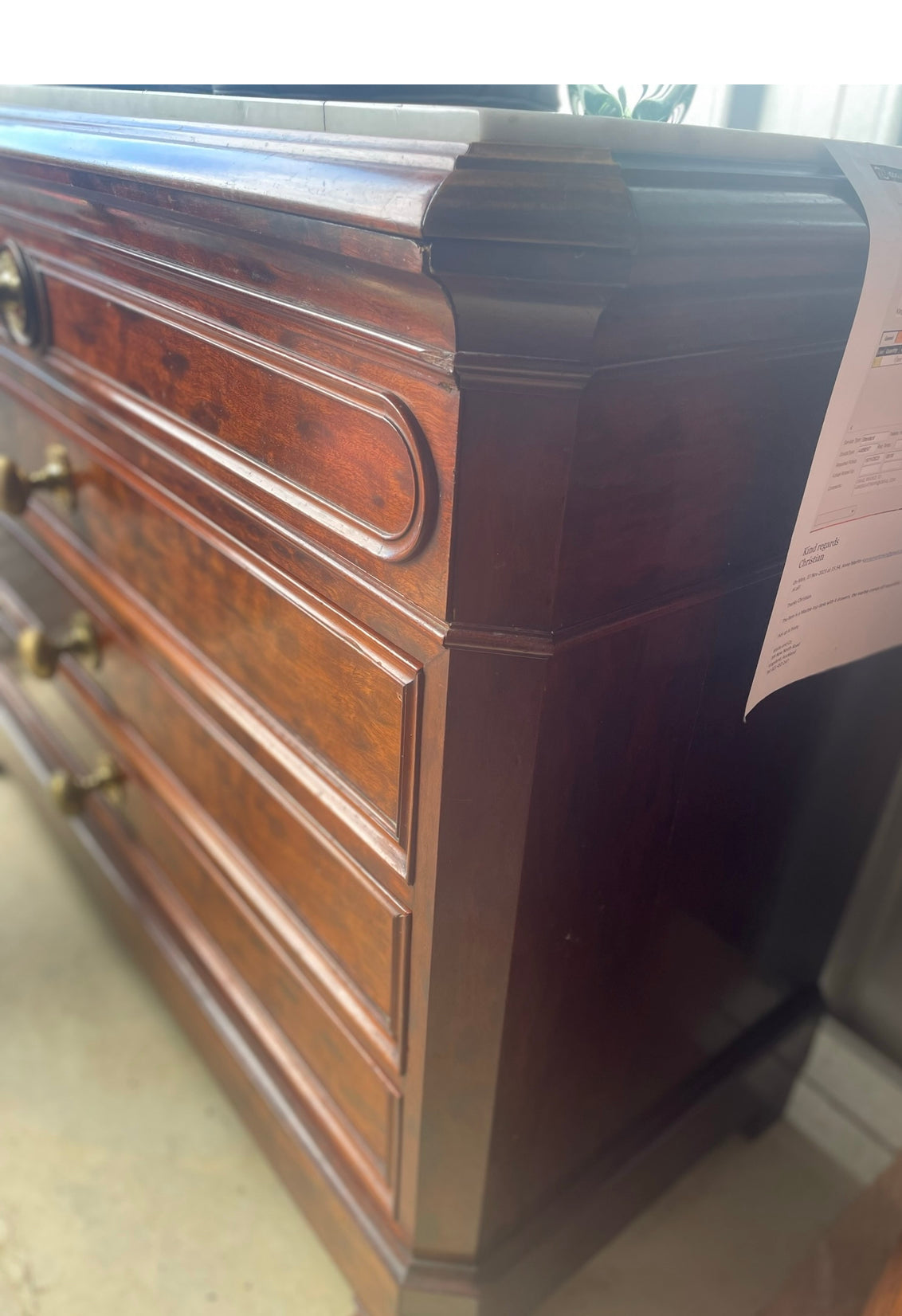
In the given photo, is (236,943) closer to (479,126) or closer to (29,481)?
(29,481)

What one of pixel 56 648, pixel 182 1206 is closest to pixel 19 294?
pixel 56 648

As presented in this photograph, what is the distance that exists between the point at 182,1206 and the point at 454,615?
664 millimetres

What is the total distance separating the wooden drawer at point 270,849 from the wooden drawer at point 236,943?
0.05 ft

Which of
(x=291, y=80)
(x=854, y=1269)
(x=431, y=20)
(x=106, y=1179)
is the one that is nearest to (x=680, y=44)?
(x=431, y=20)

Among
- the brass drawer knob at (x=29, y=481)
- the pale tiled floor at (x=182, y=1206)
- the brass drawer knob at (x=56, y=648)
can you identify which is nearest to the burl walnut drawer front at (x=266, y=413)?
the brass drawer knob at (x=29, y=481)

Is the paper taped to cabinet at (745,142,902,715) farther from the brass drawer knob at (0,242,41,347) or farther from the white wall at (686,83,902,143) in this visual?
the brass drawer knob at (0,242,41,347)

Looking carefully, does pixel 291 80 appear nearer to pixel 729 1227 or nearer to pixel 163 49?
pixel 163 49

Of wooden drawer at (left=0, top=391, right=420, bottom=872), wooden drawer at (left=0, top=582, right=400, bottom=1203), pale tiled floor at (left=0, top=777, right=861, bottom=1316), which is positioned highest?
wooden drawer at (left=0, top=391, right=420, bottom=872)

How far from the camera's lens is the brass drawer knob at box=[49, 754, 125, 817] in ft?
2.81

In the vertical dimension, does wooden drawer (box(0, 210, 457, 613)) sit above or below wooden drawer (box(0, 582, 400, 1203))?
above

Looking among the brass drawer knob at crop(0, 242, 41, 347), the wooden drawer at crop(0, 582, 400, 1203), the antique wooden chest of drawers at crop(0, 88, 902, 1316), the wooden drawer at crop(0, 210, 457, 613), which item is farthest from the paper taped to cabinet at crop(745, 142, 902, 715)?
the brass drawer knob at crop(0, 242, 41, 347)

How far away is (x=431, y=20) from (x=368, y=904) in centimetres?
46

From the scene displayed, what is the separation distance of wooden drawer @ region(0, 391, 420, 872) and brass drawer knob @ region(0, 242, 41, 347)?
8 cm

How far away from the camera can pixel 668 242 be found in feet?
1.01
